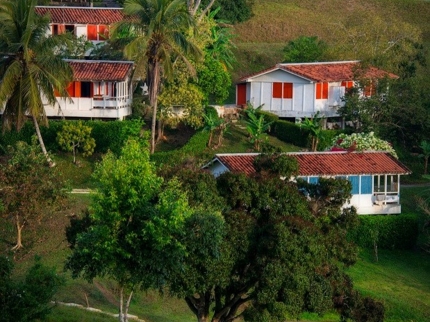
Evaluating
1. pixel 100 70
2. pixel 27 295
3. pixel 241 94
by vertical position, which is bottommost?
pixel 27 295

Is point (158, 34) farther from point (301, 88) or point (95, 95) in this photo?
point (301, 88)

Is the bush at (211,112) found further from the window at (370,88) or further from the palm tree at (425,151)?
the palm tree at (425,151)

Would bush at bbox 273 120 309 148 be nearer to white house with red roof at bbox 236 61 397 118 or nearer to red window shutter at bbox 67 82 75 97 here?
white house with red roof at bbox 236 61 397 118

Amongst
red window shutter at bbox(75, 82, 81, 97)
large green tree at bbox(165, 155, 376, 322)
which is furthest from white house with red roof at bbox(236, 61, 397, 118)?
large green tree at bbox(165, 155, 376, 322)

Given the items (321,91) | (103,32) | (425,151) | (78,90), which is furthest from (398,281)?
(103,32)

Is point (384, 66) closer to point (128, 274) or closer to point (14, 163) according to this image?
point (14, 163)

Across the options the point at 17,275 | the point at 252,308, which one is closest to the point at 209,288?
the point at 252,308

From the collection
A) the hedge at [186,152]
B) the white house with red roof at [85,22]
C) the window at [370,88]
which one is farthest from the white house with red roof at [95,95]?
the window at [370,88]
